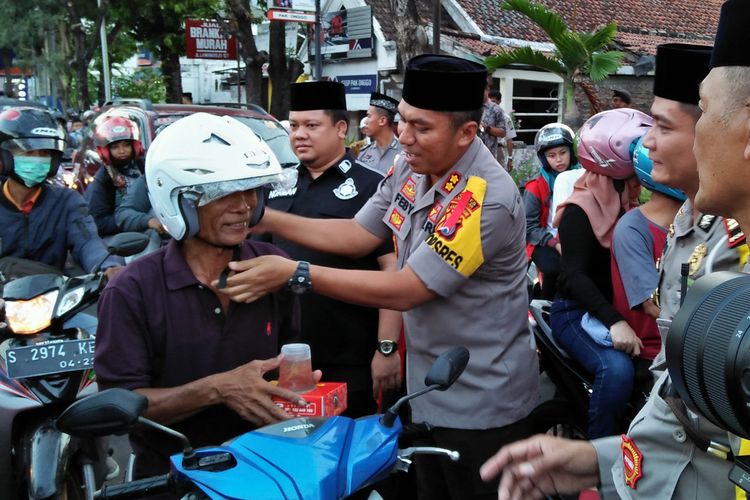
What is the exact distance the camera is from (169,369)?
2.35 m

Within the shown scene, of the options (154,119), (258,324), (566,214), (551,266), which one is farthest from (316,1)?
(258,324)

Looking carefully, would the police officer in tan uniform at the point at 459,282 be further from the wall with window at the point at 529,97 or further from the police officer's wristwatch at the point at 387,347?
the wall with window at the point at 529,97

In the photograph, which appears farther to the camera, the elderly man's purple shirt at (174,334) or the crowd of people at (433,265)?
the elderly man's purple shirt at (174,334)

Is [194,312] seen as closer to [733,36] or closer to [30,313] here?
[30,313]

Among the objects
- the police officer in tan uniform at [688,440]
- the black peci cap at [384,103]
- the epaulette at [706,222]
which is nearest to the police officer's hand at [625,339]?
the epaulette at [706,222]

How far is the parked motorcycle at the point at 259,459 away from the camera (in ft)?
5.76

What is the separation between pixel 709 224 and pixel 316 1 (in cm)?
1312

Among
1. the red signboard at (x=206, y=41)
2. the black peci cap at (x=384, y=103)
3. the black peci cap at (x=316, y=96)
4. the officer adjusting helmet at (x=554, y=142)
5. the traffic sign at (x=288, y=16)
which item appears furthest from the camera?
the red signboard at (x=206, y=41)

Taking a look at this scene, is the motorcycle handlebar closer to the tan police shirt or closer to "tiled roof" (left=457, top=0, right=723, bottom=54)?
the tan police shirt

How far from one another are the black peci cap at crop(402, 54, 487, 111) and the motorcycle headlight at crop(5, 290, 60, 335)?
187 cm

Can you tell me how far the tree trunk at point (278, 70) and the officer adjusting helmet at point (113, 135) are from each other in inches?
478

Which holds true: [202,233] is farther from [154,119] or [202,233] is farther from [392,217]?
[154,119]

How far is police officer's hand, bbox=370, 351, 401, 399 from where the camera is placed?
3.49 m

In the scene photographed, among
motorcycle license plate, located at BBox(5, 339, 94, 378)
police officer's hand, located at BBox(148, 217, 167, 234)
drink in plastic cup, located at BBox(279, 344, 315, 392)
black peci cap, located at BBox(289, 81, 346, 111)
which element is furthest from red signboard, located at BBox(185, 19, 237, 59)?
drink in plastic cup, located at BBox(279, 344, 315, 392)
